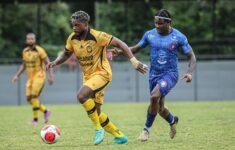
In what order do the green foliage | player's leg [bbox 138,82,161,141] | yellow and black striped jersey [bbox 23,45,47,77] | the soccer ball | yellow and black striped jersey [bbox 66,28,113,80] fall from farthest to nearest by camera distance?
the green foliage
yellow and black striped jersey [bbox 23,45,47,77]
player's leg [bbox 138,82,161,141]
yellow and black striped jersey [bbox 66,28,113,80]
the soccer ball

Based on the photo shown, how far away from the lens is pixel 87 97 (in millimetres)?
10234

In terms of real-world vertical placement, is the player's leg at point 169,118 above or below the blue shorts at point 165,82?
below

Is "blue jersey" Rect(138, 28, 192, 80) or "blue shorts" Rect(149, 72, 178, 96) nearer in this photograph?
"blue shorts" Rect(149, 72, 178, 96)

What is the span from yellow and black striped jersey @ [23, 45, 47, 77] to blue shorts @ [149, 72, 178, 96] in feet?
22.1

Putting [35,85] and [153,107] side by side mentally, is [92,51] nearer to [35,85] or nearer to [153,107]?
[153,107]

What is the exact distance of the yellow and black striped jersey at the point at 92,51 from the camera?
1057 centimetres

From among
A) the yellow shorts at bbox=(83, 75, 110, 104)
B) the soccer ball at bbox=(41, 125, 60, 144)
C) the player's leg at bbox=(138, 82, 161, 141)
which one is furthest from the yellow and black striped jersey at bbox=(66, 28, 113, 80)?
the soccer ball at bbox=(41, 125, 60, 144)

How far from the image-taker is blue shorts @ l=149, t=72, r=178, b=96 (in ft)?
36.0

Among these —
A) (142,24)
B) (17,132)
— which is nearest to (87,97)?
(17,132)

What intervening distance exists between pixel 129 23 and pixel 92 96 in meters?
27.2

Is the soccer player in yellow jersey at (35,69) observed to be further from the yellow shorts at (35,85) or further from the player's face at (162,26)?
the player's face at (162,26)

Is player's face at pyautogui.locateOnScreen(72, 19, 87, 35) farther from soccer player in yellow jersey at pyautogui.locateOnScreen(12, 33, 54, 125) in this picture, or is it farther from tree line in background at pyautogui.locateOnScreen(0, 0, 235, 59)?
tree line in background at pyautogui.locateOnScreen(0, 0, 235, 59)

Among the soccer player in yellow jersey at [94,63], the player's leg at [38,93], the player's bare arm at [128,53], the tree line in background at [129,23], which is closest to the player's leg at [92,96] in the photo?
the soccer player in yellow jersey at [94,63]

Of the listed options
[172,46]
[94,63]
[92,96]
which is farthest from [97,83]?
[172,46]
